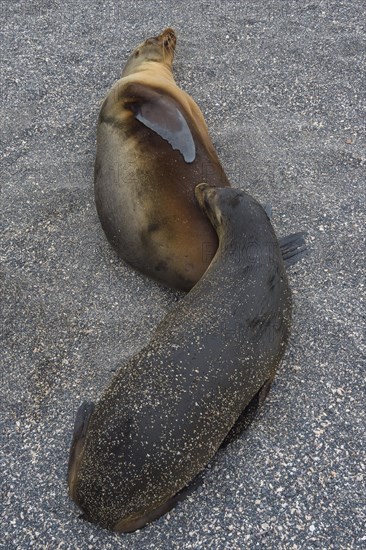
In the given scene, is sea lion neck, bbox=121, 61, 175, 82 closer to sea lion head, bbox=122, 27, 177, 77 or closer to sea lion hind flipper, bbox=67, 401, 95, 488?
sea lion head, bbox=122, 27, 177, 77

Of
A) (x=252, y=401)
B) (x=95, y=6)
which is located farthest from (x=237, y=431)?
(x=95, y=6)

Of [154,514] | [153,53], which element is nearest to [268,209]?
[153,53]

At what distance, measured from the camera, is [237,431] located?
2.90 m

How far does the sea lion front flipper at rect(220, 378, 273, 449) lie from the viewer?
9.48ft

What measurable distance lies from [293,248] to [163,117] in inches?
42.7

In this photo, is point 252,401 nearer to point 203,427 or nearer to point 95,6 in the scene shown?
point 203,427

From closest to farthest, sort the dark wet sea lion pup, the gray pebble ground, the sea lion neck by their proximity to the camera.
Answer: the dark wet sea lion pup, the gray pebble ground, the sea lion neck

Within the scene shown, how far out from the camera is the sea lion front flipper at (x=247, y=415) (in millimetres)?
2891

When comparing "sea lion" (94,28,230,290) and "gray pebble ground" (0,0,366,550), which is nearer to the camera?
"gray pebble ground" (0,0,366,550)

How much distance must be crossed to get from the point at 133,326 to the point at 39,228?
910 mm

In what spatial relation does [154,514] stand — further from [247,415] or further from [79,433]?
[247,415]

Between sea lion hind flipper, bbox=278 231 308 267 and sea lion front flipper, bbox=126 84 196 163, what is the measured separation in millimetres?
709

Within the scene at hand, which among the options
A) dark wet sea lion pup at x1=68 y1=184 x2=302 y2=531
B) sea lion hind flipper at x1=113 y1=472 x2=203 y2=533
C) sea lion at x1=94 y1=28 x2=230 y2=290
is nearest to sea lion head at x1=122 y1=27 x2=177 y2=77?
sea lion at x1=94 y1=28 x2=230 y2=290

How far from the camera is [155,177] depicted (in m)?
3.68
